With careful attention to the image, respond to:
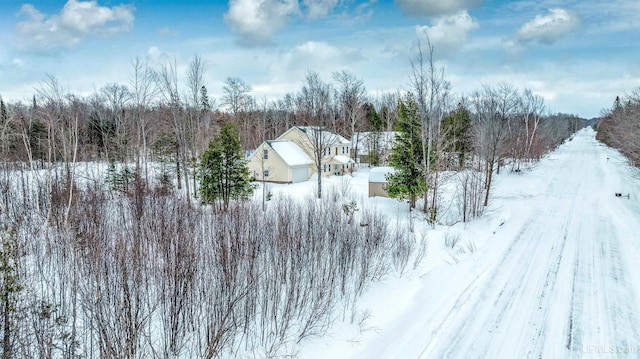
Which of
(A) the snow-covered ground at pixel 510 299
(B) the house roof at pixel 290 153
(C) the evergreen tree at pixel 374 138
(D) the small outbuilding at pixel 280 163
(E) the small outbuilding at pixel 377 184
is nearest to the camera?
(A) the snow-covered ground at pixel 510 299

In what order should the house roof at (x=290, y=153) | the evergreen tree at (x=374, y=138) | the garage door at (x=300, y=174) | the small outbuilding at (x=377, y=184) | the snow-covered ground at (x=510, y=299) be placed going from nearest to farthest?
the snow-covered ground at (x=510, y=299)
the small outbuilding at (x=377, y=184)
the house roof at (x=290, y=153)
the garage door at (x=300, y=174)
the evergreen tree at (x=374, y=138)

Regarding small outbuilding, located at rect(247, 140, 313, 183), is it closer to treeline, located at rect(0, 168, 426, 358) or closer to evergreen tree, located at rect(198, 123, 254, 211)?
evergreen tree, located at rect(198, 123, 254, 211)

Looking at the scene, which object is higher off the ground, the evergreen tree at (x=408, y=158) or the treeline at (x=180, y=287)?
the evergreen tree at (x=408, y=158)

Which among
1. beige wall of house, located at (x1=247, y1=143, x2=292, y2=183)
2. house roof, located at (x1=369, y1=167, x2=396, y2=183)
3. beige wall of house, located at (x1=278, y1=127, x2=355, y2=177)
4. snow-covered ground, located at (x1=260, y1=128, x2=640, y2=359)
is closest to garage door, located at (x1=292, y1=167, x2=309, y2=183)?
beige wall of house, located at (x1=247, y1=143, x2=292, y2=183)

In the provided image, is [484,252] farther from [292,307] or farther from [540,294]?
[292,307]

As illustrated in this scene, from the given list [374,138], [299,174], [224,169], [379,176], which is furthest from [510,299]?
[374,138]

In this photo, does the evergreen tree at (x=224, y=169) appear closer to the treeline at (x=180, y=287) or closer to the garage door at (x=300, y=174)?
the treeline at (x=180, y=287)

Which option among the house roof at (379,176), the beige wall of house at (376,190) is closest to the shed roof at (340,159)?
the house roof at (379,176)
